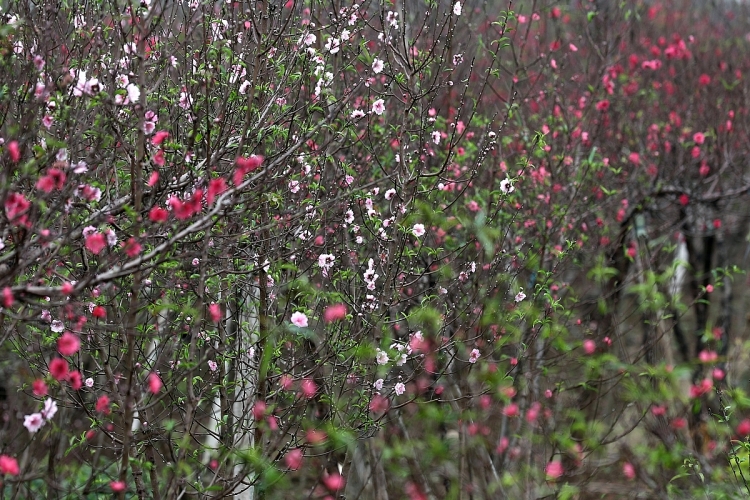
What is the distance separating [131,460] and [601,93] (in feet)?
22.4

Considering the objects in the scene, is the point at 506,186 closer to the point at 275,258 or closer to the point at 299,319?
the point at 275,258

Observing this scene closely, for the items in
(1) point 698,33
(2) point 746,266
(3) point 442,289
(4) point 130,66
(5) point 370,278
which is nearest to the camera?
(4) point 130,66

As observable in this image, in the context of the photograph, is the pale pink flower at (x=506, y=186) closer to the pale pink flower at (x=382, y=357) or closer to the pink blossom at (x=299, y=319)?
the pale pink flower at (x=382, y=357)

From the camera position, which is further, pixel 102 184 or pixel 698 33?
pixel 698 33

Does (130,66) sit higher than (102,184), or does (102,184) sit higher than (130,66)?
(130,66)

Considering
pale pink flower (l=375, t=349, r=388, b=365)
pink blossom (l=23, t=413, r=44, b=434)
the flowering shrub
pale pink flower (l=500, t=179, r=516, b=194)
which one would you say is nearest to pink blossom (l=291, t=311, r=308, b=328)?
the flowering shrub

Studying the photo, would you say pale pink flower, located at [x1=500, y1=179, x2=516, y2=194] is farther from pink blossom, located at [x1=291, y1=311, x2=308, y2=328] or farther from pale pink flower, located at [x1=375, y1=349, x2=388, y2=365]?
pink blossom, located at [x1=291, y1=311, x2=308, y2=328]

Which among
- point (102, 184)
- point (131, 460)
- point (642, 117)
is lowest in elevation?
point (131, 460)

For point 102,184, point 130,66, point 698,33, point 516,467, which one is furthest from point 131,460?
point 698,33

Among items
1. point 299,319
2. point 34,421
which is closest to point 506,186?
point 299,319

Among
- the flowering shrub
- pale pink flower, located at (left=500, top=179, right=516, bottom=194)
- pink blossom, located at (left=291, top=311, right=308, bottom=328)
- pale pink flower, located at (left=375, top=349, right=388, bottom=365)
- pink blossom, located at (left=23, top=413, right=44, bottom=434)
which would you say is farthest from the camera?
pale pink flower, located at (left=500, top=179, right=516, bottom=194)

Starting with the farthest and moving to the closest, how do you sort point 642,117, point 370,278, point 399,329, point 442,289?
point 642,117, point 399,329, point 442,289, point 370,278

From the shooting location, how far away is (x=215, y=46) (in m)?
3.92

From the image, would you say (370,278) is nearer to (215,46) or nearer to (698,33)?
(215,46)
